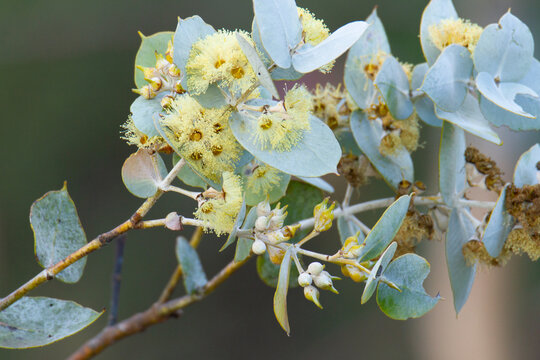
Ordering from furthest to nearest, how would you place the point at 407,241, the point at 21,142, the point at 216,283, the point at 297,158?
the point at 21,142, the point at 216,283, the point at 407,241, the point at 297,158

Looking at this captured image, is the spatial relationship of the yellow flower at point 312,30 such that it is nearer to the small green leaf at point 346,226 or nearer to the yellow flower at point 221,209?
the yellow flower at point 221,209

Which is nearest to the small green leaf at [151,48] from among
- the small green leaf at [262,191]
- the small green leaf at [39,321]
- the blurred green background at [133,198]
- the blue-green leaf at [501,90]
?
the small green leaf at [262,191]

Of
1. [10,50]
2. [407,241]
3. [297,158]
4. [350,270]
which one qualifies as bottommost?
[407,241]

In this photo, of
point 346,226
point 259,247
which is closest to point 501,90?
point 346,226

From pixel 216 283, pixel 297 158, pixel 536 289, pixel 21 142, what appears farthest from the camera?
pixel 536 289

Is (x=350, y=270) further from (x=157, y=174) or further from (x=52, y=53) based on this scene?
(x=52, y=53)

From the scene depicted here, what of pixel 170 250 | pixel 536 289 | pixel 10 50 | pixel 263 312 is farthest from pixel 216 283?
pixel 536 289
